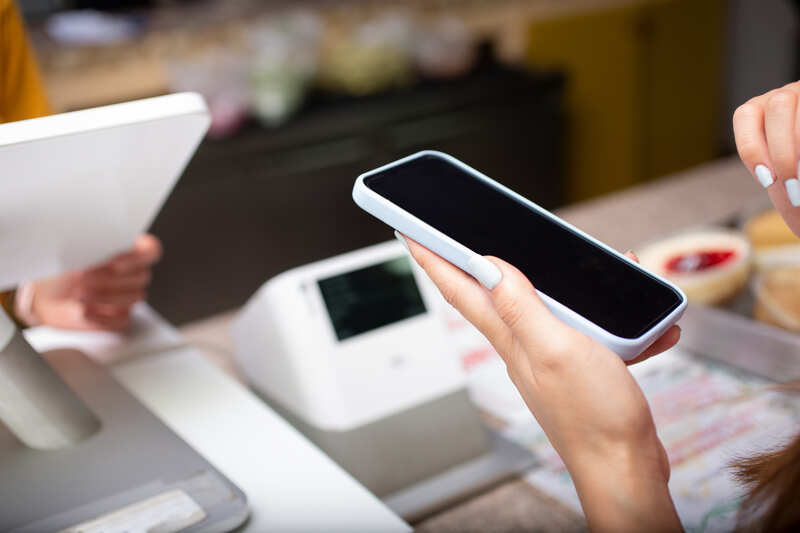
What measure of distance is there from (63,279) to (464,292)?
2.21ft

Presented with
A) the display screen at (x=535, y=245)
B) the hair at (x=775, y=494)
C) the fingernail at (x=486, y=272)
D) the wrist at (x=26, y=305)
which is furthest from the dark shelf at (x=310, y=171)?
the hair at (x=775, y=494)

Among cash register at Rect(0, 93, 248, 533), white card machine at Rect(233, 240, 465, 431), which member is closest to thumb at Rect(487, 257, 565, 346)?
cash register at Rect(0, 93, 248, 533)

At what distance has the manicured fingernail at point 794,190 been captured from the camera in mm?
520

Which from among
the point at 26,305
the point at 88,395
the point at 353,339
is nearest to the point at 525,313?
the point at 353,339

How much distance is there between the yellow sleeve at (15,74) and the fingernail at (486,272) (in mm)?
708

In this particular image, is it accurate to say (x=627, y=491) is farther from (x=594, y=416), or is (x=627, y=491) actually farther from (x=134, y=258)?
(x=134, y=258)

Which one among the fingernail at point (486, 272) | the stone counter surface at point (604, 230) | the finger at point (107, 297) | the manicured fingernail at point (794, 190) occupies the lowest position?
the stone counter surface at point (604, 230)

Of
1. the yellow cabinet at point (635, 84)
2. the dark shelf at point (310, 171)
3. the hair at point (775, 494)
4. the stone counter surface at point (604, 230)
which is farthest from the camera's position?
the yellow cabinet at point (635, 84)

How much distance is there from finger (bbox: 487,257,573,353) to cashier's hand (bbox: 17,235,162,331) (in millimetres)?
638

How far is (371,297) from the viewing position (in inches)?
33.5

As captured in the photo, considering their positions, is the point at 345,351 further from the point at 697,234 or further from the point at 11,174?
the point at 697,234

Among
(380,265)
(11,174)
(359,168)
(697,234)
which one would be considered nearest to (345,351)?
(380,265)

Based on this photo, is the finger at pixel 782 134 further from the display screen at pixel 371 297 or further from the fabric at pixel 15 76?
the fabric at pixel 15 76

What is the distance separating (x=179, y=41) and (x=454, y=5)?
0.99 m
